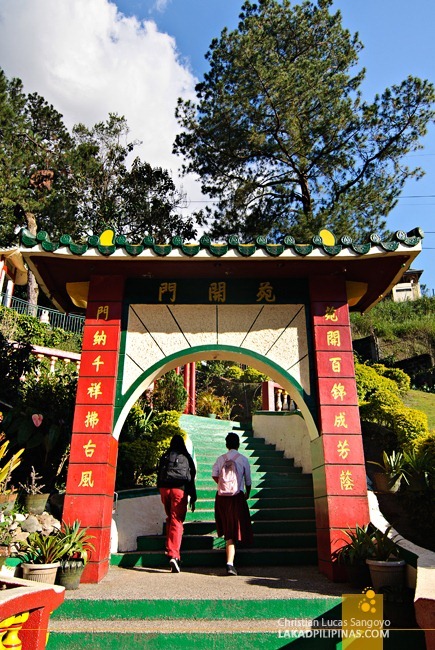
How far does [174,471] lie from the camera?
18.1ft

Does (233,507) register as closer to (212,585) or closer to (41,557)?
(212,585)

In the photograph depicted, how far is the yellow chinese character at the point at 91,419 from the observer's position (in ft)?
17.7

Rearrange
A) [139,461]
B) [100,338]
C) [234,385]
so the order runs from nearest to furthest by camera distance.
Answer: [100,338]
[139,461]
[234,385]

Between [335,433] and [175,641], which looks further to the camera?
[335,433]

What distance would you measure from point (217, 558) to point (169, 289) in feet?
10.7

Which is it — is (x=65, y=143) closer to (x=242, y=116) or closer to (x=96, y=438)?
(x=242, y=116)

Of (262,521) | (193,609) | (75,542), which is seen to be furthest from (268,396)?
(193,609)

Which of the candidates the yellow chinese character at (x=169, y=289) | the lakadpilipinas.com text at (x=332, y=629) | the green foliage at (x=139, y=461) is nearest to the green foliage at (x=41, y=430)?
the green foliage at (x=139, y=461)

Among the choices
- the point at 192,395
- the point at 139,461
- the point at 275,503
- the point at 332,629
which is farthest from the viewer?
the point at 192,395

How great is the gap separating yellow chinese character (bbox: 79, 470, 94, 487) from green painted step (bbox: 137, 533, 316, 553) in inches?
63.4

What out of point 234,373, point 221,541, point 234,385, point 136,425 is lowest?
point 221,541

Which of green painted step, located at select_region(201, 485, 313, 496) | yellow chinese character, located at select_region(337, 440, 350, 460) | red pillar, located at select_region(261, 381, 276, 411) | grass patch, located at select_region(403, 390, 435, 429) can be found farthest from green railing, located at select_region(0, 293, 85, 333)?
yellow chinese character, located at select_region(337, 440, 350, 460)

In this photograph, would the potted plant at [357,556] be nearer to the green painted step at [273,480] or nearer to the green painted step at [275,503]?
the green painted step at [275,503]

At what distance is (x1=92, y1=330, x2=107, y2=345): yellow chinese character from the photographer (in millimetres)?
5730
